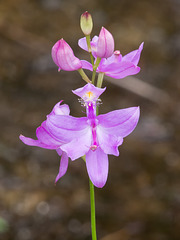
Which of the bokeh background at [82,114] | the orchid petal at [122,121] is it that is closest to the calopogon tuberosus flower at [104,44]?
the orchid petal at [122,121]

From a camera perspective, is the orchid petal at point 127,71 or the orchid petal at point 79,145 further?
the orchid petal at point 127,71

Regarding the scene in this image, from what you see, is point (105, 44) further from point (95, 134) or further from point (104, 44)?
point (95, 134)

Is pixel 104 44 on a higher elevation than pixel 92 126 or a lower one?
higher

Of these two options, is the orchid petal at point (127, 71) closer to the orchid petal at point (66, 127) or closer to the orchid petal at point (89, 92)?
the orchid petal at point (89, 92)

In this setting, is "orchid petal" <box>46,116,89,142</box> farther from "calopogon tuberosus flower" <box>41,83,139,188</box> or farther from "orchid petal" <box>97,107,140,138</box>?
"orchid petal" <box>97,107,140,138</box>

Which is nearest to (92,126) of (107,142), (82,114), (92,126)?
(92,126)

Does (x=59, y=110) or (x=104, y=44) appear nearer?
(x=104, y=44)
